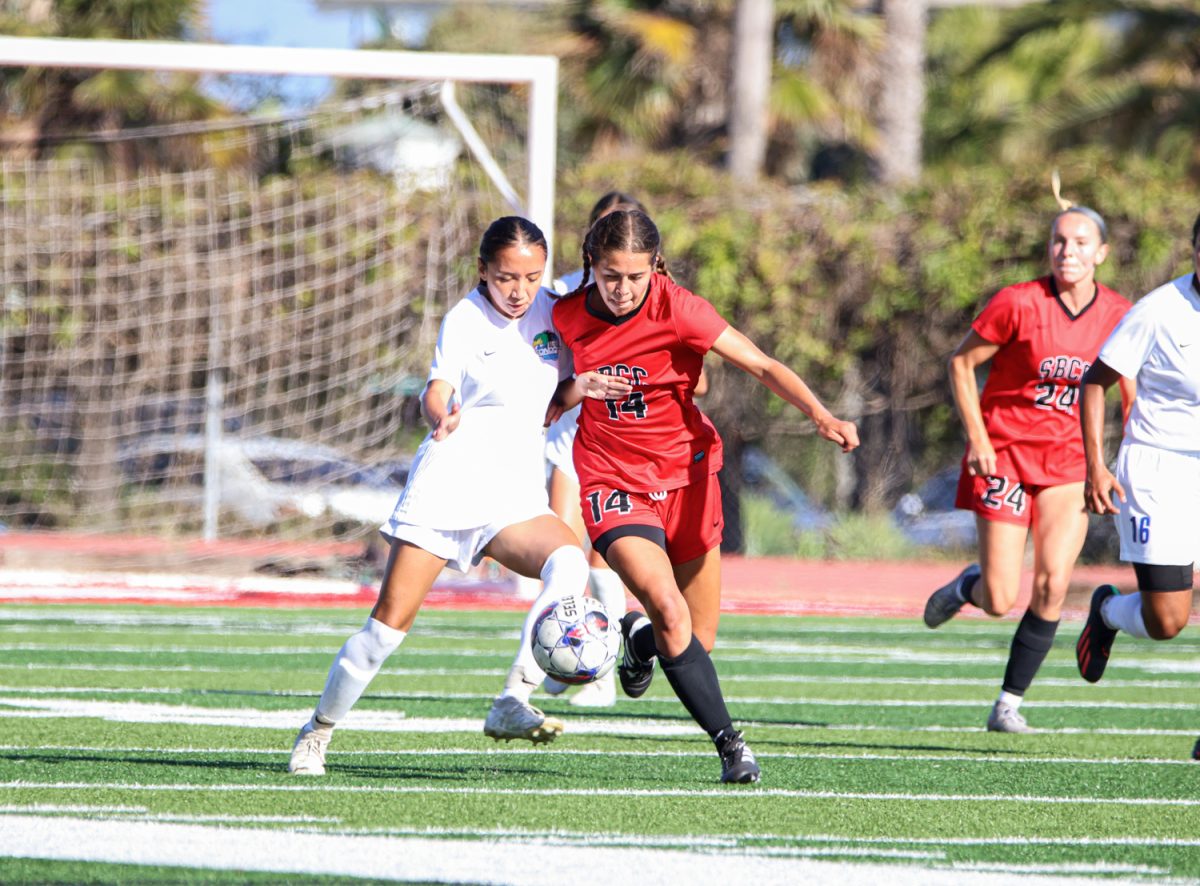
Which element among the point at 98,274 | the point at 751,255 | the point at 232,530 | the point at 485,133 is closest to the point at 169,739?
the point at 232,530

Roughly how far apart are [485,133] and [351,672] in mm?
18648

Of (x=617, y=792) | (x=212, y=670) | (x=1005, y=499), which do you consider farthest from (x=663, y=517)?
(x=212, y=670)

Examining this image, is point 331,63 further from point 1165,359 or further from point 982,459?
point 1165,359

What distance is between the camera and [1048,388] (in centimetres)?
809

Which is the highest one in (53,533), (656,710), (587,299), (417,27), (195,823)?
(417,27)

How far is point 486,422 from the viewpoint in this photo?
6137 millimetres

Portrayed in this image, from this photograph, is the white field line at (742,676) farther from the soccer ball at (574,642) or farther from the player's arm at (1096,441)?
the soccer ball at (574,642)

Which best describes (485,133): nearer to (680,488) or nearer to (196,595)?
(196,595)

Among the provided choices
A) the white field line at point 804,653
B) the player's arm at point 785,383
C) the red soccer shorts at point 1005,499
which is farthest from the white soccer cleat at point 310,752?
the white field line at point 804,653

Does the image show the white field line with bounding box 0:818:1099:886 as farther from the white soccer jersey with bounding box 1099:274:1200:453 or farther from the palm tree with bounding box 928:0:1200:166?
the palm tree with bounding box 928:0:1200:166

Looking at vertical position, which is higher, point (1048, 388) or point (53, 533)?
point (1048, 388)

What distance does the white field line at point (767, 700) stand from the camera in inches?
345

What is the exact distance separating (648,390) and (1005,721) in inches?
104

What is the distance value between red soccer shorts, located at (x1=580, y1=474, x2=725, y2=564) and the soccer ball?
38 centimetres
